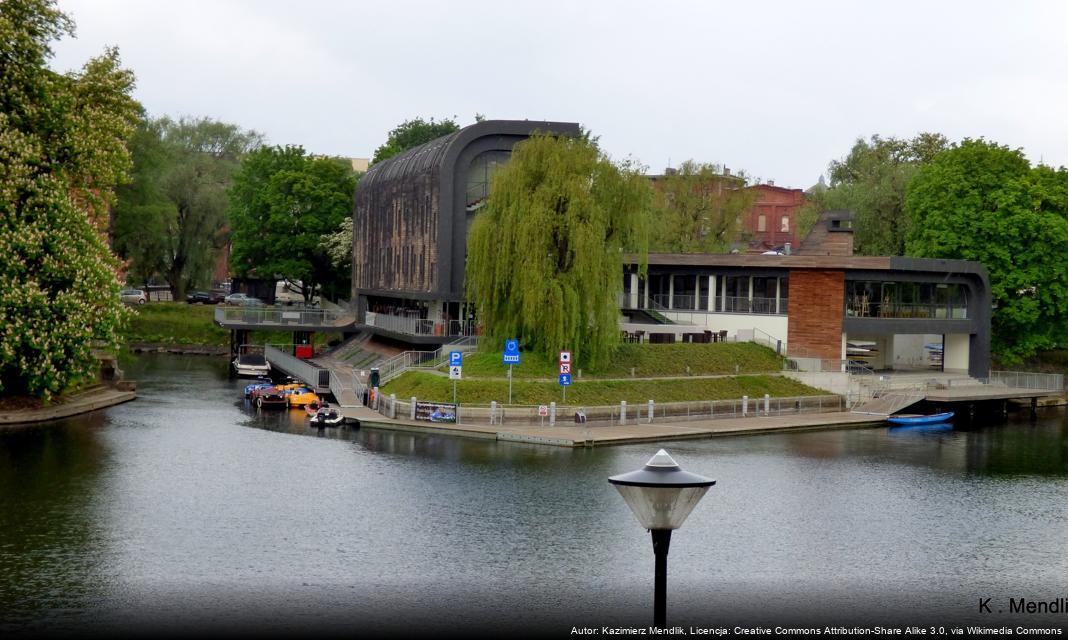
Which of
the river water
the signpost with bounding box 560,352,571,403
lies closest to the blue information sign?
the signpost with bounding box 560,352,571,403

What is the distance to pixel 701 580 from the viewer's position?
27.8 m

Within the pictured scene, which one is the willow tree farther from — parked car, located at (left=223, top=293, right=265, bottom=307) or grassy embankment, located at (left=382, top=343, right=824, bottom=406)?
parked car, located at (left=223, top=293, right=265, bottom=307)

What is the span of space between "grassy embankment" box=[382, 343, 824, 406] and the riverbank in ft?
49.0

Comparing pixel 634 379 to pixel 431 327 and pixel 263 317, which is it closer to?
pixel 431 327

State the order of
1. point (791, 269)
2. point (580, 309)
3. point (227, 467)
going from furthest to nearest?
1. point (791, 269)
2. point (580, 309)
3. point (227, 467)

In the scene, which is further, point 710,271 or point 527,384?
point 710,271

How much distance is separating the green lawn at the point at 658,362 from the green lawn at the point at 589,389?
0.98 meters

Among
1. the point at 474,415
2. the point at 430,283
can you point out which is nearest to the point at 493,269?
the point at 474,415

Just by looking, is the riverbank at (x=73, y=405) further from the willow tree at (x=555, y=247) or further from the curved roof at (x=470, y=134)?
the curved roof at (x=470, y=134)

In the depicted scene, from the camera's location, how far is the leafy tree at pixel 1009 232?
72.0m

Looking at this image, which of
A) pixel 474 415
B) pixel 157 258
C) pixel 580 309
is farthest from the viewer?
pixel 157 258

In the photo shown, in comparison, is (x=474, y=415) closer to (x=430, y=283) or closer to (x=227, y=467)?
(x=227, y=467)

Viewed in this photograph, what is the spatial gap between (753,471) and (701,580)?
15625 mm

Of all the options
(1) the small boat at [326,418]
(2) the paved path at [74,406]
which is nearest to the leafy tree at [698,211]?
(1) the small boat at [326,418]
